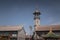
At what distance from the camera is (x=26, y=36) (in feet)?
227

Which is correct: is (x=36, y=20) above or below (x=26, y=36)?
above

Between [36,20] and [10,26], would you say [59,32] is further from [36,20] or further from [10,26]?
[10,26]

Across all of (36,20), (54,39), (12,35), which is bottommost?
(54,39)

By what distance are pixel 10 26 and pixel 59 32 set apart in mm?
16255

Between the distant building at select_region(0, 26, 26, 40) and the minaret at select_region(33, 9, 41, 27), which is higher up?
the minaret at select_region(33, 9, 41, 27)

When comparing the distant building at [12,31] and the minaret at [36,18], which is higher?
the minaret at [36,18]

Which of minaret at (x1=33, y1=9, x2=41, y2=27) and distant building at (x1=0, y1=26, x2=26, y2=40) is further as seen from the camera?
minaret at (x1=33, y1=9, x2=41, y2=27)

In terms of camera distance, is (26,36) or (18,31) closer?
(18,31)

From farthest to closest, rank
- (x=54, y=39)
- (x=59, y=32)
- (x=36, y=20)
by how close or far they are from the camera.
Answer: (x=36, y=20), (x=59, y=32), (x=54, y=39)

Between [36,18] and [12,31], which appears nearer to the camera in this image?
[12,31]

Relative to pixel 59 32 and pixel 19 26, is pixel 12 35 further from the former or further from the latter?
pixel 59 32

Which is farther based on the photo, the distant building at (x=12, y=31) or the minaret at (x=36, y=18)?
the minaret at (x=36, y=18)

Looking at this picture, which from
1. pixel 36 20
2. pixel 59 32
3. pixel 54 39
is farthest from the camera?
pixel 36 20

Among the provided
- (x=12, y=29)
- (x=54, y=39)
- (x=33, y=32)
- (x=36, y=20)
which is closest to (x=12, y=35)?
(x=12, y=29)
